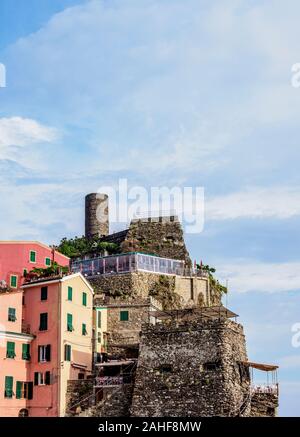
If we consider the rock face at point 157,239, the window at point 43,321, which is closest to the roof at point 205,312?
the window at point 43,321

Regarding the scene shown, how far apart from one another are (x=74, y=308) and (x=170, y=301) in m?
11.2

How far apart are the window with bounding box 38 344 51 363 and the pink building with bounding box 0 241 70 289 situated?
328 inches

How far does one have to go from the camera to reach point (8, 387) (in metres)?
56.8

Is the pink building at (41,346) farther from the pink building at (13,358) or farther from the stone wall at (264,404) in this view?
the stone wall at (264,404)

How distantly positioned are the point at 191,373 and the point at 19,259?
19512mm

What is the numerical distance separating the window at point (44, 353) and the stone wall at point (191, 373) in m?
6.80

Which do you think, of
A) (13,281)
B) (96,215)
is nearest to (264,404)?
(13,281)

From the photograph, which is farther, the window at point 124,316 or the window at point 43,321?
the window at point 124,316

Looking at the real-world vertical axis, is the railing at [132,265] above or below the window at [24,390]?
above

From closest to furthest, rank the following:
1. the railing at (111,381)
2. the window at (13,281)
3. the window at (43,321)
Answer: the railing at (111,381) → the window at (43,321) → the window at (13,281)

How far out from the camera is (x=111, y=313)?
210 ft

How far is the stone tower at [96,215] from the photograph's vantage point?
282 ft

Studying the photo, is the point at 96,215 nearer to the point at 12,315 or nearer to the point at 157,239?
the point at 157,239
